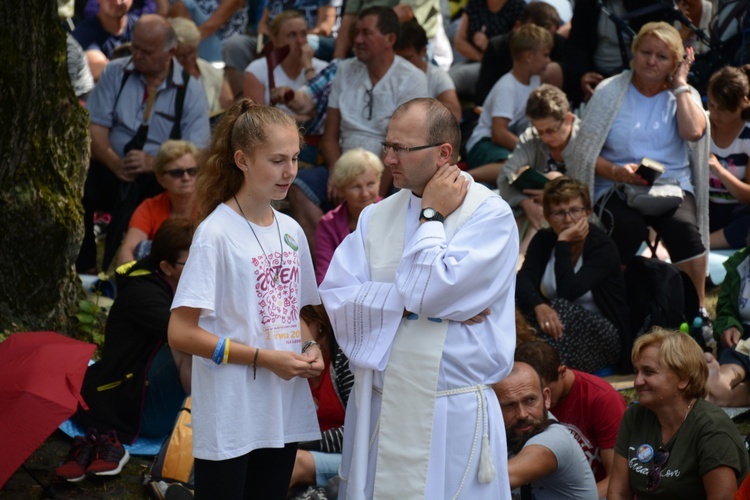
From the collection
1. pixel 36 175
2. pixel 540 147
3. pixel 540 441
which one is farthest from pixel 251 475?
pixel 540 147

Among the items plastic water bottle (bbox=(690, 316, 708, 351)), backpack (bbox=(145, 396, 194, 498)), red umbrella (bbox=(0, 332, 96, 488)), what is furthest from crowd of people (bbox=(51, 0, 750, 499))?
red umbrella (bbox=(0, 332, 96, 488))

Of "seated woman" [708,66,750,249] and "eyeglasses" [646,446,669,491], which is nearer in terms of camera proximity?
"eyeglasses" [646,446,669,491]

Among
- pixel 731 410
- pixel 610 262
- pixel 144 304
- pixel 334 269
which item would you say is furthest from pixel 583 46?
pixel 334 269

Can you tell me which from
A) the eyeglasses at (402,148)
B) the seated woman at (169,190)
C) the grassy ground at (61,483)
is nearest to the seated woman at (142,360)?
the grassy ground at (61,483)

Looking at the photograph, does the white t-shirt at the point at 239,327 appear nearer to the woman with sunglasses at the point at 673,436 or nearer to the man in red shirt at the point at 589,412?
the woman with sunglasses at the point at 673,436

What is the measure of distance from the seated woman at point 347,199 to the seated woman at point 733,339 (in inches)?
84.6

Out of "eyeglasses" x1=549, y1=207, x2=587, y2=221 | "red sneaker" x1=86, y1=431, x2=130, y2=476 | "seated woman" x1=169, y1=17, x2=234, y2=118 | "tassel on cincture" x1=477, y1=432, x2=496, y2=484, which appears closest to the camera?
"tassel on cincture" x1=477, y1=432, x2=496, y2=484

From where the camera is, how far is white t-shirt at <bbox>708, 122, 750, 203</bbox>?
7883 millimetres

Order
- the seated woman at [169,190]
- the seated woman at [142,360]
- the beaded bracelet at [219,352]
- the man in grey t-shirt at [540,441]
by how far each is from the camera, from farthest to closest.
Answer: the seated woman at [169,190] < the seated woman at [142,360] < the man in grey t-shirt at [540,441] < the beaded bracelet at [219,352]

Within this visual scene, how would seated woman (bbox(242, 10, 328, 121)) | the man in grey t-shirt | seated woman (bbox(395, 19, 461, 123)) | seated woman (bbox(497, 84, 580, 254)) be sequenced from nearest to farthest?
the man in grey t-shirt, seated woman (bbox(497, 84, 580, 254)), seated woman (bbox(395, 19, 461, 123)), seated woman (bbox(242, 10, 328, 121))

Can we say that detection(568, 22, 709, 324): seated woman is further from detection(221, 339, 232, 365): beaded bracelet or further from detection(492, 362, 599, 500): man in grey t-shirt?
detection(221, 339, 232, 365): beaded bracelet

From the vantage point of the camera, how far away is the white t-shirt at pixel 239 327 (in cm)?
366

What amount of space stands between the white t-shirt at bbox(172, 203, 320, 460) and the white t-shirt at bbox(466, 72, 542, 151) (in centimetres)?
492

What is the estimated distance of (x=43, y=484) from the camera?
5.12m
